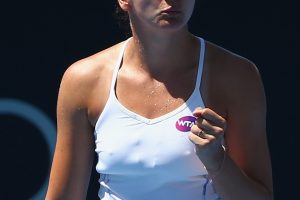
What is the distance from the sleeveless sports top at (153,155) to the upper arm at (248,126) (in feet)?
0.29

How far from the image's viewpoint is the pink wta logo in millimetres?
2344

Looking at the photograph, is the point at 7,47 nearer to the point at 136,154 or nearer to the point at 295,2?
the point at 295,2

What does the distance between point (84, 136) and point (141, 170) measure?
0.81 feet

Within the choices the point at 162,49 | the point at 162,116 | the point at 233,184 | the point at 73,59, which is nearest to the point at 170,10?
the point at 162,49

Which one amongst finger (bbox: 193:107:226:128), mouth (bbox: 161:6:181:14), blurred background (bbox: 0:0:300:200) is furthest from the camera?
blurred background (bbox: 0:0:300:200)

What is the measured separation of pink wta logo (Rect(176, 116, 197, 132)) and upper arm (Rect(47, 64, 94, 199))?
30cm

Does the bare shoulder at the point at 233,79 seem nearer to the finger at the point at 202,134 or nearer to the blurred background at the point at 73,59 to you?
the finger at the point at 202,134

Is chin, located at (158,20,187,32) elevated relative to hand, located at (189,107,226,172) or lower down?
elevated

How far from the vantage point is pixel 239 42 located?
387cm

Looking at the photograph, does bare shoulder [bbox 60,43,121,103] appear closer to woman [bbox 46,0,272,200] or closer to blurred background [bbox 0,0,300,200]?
woman [bbox 46,0,272,200]

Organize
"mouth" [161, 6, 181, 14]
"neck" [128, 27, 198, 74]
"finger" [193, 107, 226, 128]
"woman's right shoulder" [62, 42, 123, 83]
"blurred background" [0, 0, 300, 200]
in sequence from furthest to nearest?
"blurred background" [0, 0, 300, 200] < "woman's right shoulder" [62, 42, 123, 83] < "neck" [128, 27, 198, 74] < "mouth" [161, 6, 181, 14] < "finger" [193, 107, 226, 128]

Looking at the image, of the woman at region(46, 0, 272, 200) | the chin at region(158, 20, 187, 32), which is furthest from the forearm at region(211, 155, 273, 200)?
the chin at region(158, 20, 187, 32)

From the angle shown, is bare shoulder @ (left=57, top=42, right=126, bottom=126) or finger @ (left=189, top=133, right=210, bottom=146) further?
bare shoulder @ (left=57, top=42, right=126, bottom=126)

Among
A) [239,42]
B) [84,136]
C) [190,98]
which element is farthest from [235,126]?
[239,42]
